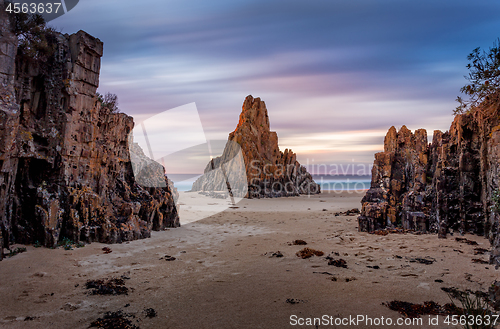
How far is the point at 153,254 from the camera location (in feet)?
23.4

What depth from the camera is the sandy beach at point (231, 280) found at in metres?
3.89

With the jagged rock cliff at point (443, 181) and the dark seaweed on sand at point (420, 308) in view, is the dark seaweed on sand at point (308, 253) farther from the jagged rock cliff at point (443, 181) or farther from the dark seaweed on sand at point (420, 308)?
the jagged rock cliff at point (443, 181)

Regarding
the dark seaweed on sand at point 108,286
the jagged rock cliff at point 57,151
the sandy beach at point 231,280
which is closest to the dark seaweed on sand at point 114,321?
the sandy beach at point 231,280

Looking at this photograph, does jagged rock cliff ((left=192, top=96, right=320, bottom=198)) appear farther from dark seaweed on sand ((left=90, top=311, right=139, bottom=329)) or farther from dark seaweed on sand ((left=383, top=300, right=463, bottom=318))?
dark seaweed on sand ((left=90, top=311, right=139, bottom=329))

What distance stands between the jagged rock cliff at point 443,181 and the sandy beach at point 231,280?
2.43ft

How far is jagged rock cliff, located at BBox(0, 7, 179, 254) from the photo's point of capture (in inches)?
240

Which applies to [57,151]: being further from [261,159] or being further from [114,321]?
[261,159]

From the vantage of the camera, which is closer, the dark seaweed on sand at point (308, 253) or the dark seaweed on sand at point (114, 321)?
the dark seaweed on sand at point (114, 321)

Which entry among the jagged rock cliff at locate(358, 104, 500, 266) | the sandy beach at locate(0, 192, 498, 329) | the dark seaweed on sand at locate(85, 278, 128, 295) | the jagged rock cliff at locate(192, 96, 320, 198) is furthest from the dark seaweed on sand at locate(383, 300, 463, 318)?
the jagged rock cliff at locate(192, 96, 320, 198)

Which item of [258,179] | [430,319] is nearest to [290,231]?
[430,319]

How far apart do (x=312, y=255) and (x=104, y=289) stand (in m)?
4.38

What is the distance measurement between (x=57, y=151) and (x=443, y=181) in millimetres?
10489

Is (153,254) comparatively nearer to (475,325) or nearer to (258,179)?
(475,325)

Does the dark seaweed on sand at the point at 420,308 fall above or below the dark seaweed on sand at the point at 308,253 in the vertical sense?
above
